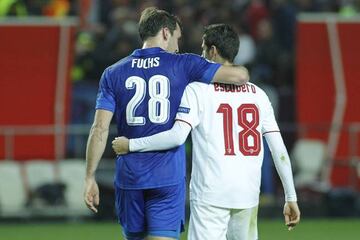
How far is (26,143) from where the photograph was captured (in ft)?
52.7

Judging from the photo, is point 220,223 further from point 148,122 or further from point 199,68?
point 199,68

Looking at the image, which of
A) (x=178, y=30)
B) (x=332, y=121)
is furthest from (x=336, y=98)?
(x=178, y=30)

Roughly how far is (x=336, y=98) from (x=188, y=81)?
951cm

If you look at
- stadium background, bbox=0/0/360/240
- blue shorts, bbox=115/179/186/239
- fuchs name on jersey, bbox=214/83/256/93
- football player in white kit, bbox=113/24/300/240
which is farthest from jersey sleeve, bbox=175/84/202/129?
stadium background, bbox=0/0/360/240

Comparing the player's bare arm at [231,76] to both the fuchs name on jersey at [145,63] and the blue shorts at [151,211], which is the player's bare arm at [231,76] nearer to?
the fuchs name on jersey at [145,63]

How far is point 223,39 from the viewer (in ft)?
24.9

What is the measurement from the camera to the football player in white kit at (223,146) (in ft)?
24.5

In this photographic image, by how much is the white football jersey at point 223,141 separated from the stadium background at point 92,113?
6971 millimetres

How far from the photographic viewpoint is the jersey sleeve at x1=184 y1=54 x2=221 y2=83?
7576 mm

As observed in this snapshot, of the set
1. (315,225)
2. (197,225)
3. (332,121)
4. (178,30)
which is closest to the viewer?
(197,225)

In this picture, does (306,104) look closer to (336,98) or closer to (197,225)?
(336,98)

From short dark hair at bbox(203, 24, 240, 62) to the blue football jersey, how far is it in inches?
5.4

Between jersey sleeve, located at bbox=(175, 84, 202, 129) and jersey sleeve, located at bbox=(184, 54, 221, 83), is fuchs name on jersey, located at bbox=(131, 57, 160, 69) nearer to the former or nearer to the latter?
jersey sleeve, located at bbox=(184, 54, 221, 83)

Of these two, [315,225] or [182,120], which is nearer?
[182,120]
